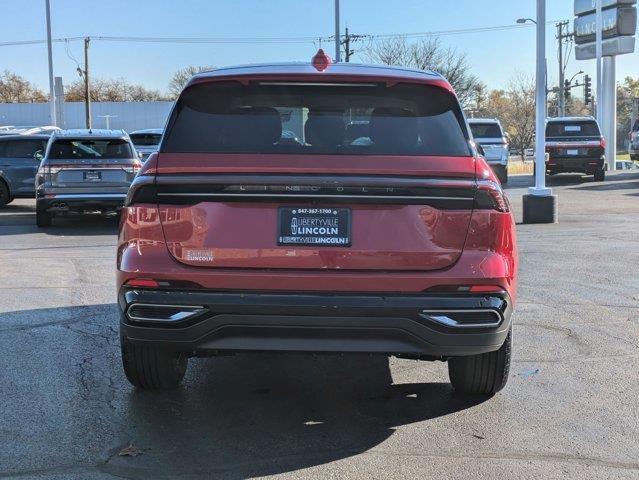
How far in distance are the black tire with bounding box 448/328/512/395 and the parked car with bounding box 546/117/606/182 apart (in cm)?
1926

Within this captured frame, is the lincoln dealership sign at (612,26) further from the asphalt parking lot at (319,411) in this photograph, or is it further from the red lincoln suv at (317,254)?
the red lincoln suv at (317,254)

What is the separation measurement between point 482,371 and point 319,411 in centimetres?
98

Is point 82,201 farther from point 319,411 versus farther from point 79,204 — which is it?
point 319,411

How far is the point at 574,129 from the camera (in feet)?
73.8

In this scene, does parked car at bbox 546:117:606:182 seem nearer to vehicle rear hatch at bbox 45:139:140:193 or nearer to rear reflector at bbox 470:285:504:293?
vehicle rear hatch at bbox 45:139:140:193

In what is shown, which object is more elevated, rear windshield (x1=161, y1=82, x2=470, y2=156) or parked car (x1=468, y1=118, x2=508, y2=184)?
parked car (x1=468, y1=118, x2=508, y2=184)

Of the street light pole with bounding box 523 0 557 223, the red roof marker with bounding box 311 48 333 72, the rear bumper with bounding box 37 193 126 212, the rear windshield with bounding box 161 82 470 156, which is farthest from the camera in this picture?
the street light pole with bounding box 523 0 557 223

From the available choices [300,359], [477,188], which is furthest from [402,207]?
[300,359]

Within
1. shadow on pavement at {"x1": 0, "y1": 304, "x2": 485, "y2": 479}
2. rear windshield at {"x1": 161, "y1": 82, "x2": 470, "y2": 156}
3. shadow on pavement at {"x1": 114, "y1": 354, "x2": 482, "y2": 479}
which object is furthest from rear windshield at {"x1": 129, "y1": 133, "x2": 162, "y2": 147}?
rear windshield at {"x1": 161, "y1": 82, "x2": 470, "y2": 156}

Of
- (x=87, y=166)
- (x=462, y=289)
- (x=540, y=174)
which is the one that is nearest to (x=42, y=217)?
(x=87, y=166)

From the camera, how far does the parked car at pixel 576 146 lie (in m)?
22.3

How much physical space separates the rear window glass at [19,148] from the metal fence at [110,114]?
4752 cm

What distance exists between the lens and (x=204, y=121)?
152 inches

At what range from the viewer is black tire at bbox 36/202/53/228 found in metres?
12.8
